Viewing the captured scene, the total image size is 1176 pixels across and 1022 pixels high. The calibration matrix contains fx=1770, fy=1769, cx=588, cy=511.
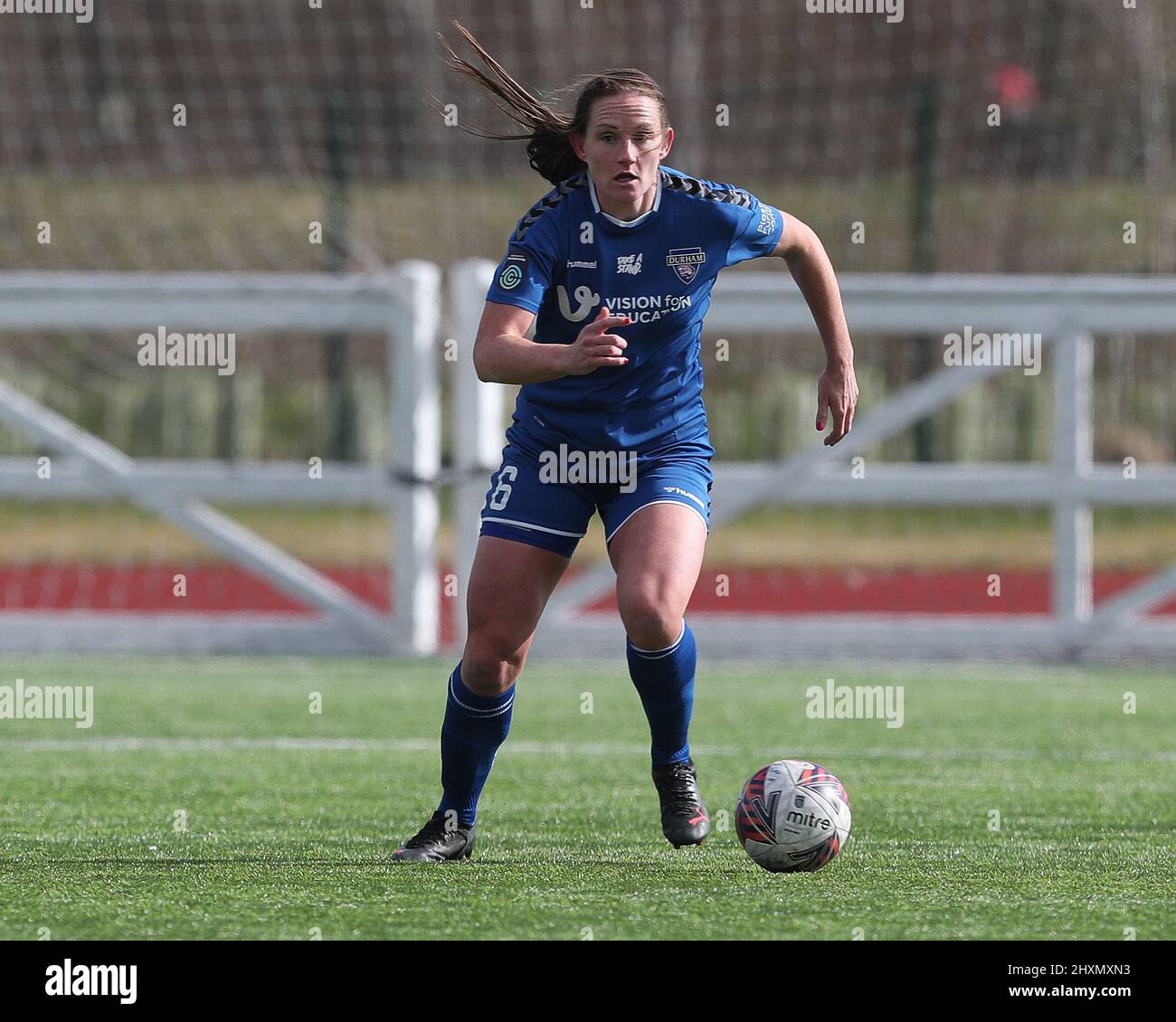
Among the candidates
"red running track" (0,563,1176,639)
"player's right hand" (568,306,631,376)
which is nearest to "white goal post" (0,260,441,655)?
"red running track" (0,563,1176,639)

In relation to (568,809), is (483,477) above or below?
above

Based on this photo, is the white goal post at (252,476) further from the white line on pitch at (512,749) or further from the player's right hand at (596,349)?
the player's right hand at (596,349)

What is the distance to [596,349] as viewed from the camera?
412 centimetres

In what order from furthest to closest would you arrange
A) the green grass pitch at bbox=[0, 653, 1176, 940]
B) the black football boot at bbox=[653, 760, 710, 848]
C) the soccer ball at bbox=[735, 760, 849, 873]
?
the black football boot at bbox=[653, 760, 710, 848], the soccer ball at bbox=[735, 760, 849, 873], the green grass pitch at bbox=[0, 653, 1176, 940]

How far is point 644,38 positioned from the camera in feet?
85.7

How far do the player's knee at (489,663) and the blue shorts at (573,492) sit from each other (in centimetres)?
27

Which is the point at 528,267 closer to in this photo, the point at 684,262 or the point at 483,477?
the point at 684,262

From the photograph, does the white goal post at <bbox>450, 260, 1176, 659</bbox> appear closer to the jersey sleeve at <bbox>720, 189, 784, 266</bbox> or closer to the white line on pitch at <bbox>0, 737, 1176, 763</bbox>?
the white line on pitch at <bbox>0, 737, 1176, 763</bbox>

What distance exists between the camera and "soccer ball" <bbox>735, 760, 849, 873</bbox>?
14.4 feet

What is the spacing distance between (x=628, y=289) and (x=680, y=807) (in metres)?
1.38

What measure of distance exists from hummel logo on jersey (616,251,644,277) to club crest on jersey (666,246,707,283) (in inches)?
3.4

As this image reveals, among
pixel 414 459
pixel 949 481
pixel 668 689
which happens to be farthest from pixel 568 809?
pixel 949 481
